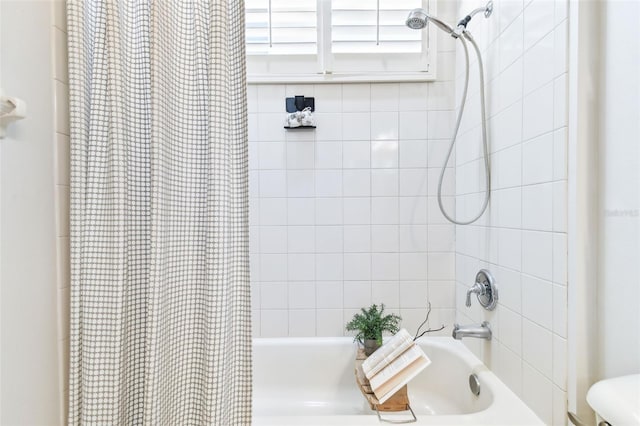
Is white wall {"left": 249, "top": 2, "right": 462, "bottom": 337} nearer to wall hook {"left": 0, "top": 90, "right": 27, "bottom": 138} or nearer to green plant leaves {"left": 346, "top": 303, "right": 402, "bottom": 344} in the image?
green plant leaves {"left": 346, "top": 303, "right": 402, "bottom": 344}

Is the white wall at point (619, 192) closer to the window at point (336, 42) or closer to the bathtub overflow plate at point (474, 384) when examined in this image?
the bathtub overflow plate at point (474, 384)

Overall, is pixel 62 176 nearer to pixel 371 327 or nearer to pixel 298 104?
pixel 298 104

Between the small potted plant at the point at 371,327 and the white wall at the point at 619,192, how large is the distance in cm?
81

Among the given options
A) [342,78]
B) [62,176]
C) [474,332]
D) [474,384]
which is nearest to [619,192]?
[474,332]

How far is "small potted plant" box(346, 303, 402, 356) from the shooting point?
58.9 inches

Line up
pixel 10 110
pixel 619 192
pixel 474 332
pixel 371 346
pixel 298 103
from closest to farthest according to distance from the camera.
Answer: pixel 10 110 < pixel 619 192 < pixel 474 332 < pixel 371 346 < pixel 298 103

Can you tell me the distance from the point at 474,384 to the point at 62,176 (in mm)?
1542

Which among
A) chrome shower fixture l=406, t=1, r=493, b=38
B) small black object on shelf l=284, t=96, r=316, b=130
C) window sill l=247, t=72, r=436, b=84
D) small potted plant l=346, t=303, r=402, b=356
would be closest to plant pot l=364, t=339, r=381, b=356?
small potted plant l=346, t=303, r=402, b=356

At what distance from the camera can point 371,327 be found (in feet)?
4.98

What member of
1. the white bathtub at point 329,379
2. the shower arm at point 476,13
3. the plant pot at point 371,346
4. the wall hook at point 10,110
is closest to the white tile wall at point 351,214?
the white bathtub at point 329,379

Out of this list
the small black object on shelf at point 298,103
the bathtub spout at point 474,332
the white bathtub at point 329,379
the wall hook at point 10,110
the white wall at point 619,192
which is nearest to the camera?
the wall hook at point 10,110

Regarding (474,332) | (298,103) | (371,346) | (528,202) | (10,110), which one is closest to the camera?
(10,110)

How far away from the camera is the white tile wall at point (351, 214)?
1.67 m

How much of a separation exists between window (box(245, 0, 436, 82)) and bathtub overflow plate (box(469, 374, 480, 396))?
4.52 feet
